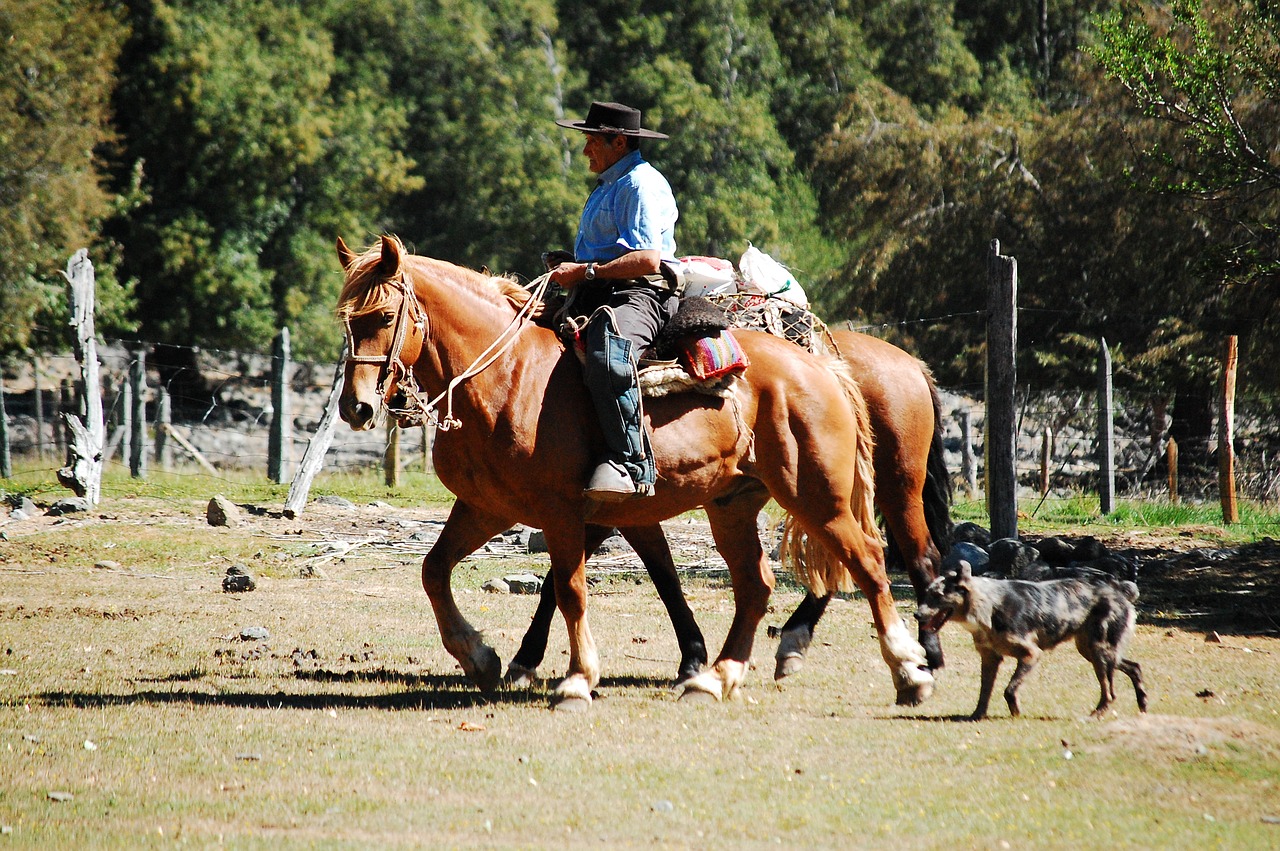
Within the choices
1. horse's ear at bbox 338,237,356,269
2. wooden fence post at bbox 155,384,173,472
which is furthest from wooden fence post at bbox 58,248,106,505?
horse's ear at bbox 338,237,356,269

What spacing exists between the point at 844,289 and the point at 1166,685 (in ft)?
70.2

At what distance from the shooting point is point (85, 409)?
16.6m

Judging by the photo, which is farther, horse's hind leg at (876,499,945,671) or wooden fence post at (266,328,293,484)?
wooden fence post at (266,328,293,484)

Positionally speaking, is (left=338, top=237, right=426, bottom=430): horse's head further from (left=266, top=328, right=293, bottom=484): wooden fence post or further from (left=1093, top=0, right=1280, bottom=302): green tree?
(left=266, top=328, right=293, bottom=484): wooden fence post

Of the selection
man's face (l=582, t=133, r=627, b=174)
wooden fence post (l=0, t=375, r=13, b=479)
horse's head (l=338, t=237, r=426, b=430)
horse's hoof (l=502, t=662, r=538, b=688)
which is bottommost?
horse's hoof (l=502, t=662, r=538, b=688)

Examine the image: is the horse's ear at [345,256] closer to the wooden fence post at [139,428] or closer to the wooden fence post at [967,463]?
the wooden fence post at [139,428]

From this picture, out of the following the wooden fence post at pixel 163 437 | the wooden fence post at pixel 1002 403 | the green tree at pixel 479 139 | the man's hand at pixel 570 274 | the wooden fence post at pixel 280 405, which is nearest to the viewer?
the man's hand at pixel 570 274

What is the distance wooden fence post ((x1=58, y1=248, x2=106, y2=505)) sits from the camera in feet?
51.9

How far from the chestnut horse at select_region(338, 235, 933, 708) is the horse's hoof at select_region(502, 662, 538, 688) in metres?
0.37

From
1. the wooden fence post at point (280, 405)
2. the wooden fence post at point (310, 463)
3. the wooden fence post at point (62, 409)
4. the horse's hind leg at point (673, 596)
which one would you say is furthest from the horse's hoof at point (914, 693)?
the wooden fence post at point (62, 409)

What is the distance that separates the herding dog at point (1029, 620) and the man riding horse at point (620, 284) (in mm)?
1732

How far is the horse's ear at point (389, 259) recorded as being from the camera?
6656 mm

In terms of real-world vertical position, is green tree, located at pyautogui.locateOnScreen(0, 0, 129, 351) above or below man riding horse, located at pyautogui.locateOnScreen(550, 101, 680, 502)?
above

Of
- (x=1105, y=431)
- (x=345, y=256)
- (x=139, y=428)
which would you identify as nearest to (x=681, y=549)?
(x=1105, y=431)
